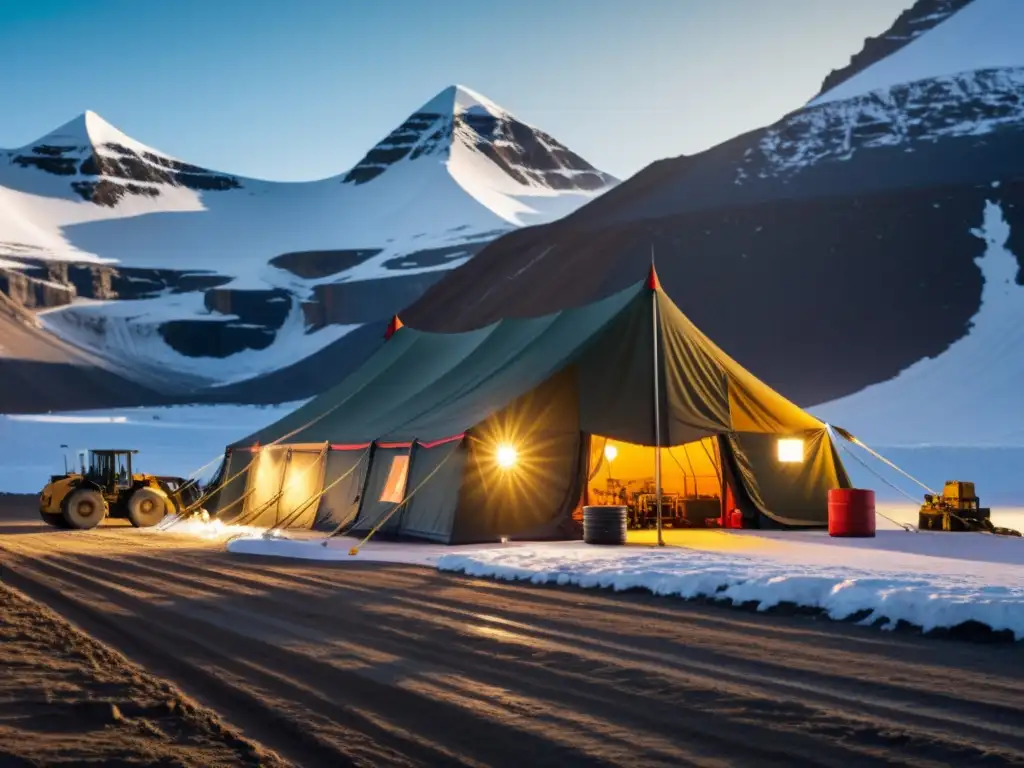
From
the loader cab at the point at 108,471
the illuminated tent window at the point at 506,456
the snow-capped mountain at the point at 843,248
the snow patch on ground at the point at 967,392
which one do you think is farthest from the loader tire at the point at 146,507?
the snow-capped mountain at the point at 843,248

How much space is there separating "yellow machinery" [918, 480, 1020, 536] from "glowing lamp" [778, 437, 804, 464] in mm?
2159

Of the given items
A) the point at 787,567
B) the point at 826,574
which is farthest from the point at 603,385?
the point at 826,574

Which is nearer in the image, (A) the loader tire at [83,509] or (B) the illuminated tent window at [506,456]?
(B) the illuminated tent window at [506,456]

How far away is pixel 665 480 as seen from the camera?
2166 cm

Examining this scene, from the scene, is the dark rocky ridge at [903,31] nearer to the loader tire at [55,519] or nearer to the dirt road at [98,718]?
the loader tire at [55,519]

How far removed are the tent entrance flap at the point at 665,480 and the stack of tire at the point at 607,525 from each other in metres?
3.12

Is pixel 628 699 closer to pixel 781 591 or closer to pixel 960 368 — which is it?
pixel 781 591

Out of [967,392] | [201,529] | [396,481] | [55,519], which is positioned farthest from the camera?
[967,392]

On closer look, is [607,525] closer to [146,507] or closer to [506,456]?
[506,456]

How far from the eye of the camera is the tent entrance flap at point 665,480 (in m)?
19.8

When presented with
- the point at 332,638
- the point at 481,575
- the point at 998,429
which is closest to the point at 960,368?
the point at 998,429

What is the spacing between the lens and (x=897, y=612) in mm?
9305

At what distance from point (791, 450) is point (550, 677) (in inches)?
523

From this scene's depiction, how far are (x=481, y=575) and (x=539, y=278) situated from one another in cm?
7391
